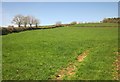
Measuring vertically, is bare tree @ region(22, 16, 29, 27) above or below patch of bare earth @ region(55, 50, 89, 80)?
above

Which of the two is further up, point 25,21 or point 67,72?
point 25,21

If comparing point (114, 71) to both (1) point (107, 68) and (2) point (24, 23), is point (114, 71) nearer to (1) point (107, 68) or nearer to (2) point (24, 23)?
(1) point (107, 68)

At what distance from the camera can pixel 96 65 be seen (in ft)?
Answer: 69.4

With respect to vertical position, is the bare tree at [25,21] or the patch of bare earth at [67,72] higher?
the bare tree at [25,21]

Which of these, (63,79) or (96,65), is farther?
(96,65)

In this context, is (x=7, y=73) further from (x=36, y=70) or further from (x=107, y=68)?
(x=107, y=68)

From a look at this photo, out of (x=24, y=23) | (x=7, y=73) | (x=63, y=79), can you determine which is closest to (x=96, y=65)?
(x=63, y=79)

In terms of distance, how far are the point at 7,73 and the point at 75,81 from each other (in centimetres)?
620

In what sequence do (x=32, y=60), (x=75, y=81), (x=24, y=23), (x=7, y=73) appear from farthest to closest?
(x=24, y=23)
(x=32, y=60)
(x=7, y=73)
(x=75, y=81)

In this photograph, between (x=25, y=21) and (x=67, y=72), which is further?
(x=25, y=21)

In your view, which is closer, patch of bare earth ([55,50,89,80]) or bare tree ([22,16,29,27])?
patch of bare earth ([55,50,89,80])

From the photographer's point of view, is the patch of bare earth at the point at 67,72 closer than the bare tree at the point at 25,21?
Yes

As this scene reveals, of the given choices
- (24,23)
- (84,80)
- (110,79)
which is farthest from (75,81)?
(24,23)

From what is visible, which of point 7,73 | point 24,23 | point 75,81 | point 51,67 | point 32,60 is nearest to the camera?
point 75,81
